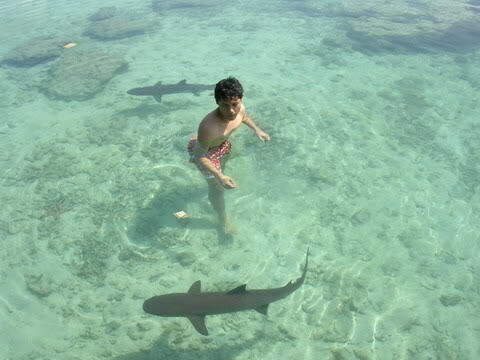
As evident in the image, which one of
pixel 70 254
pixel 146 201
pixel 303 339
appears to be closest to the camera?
pixel 303 339

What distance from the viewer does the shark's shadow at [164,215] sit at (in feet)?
21.9

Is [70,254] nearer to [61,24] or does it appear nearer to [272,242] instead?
[272,242]

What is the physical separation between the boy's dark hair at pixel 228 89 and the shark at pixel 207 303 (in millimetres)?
2297

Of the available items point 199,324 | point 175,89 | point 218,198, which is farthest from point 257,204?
point 175,89

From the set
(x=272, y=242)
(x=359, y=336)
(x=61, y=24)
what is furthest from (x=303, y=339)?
(x=61, y=24)

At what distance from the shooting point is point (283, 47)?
45.2ft

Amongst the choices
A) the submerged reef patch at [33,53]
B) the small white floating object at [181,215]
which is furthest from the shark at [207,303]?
the submerged reef patch at [33,53]

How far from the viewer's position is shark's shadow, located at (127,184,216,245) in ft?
21.9

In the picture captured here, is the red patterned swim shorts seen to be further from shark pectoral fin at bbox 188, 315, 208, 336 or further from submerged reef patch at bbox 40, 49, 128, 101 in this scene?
submerged reef patch at bbox 40, 49, 128, 101

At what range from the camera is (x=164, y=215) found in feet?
23.0

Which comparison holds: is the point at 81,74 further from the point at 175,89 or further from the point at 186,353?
the point at 186,353

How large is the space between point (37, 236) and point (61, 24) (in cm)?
1456

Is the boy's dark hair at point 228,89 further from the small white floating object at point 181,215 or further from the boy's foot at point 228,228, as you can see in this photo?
the small white floating object at point 181,215

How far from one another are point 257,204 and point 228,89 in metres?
3.25
